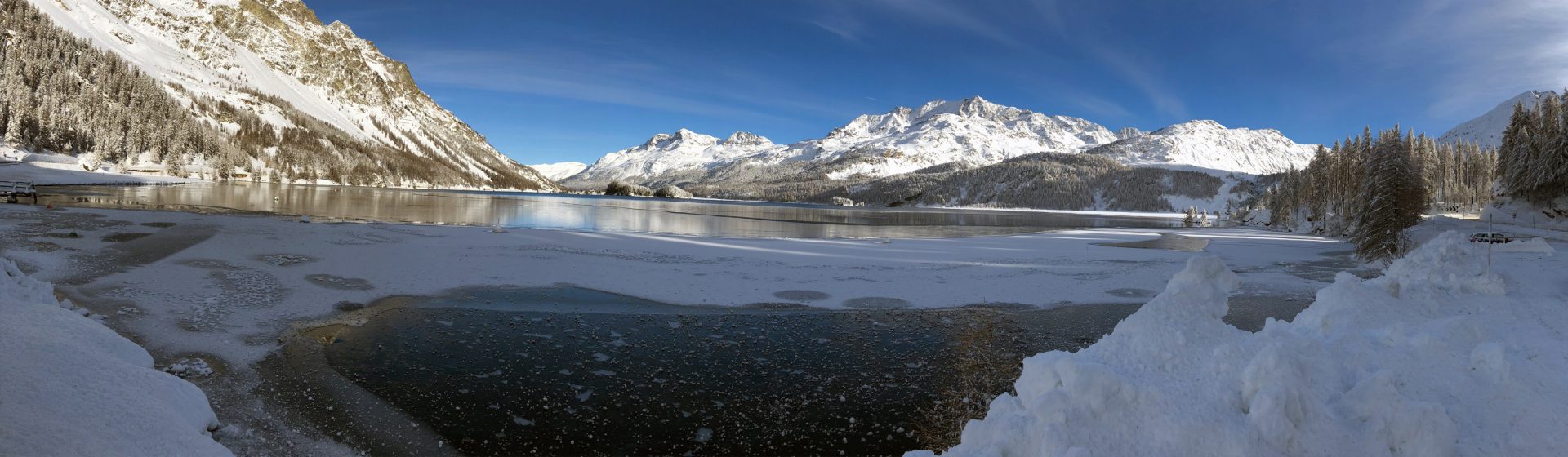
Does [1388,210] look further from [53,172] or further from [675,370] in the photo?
[53,172]

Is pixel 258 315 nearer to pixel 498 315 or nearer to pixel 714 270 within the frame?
pixel 498 315

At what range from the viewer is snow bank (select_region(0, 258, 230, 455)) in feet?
15.7

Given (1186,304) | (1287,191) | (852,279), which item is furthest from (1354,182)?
(1186,304)

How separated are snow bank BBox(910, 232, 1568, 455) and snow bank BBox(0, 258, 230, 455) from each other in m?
6.52

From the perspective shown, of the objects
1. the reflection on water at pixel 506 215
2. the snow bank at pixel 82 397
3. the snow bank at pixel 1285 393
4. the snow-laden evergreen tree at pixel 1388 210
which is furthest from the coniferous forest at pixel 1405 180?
the snow bank at pixel 82 397

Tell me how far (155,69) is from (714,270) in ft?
838

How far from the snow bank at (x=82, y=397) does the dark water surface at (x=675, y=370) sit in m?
1.60

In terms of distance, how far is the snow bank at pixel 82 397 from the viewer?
4.78 metres

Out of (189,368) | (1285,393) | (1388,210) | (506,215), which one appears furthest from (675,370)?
(506,215)

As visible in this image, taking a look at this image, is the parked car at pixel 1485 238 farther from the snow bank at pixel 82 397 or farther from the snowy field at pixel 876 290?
the snow bank at pixel 82 397

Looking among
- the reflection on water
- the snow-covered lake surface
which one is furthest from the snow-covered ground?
the snow-covered lake surface

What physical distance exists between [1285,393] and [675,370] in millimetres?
8120

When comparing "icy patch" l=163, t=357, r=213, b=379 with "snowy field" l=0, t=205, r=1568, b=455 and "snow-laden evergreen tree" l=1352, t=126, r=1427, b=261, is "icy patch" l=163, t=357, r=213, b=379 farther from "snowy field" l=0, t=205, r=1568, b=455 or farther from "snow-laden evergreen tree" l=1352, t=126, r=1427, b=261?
"snow-laden evergreen tree" l=1352, t=126, r=1427, b=261

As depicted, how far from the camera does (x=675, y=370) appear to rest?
10.4 metres
